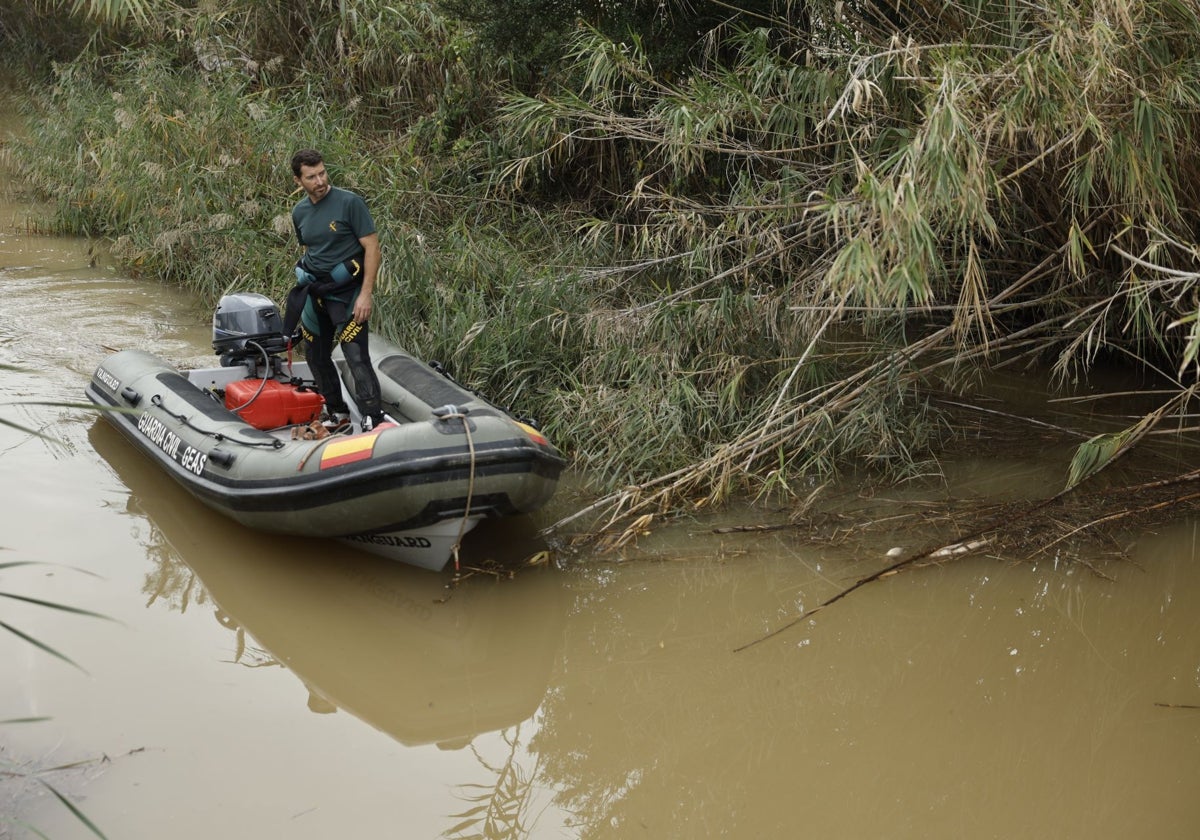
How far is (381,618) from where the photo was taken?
167 inches

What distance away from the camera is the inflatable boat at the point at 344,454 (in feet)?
13.7

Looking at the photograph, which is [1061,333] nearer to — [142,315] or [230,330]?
[230,330]

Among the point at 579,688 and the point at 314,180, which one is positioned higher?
the point at 314,180

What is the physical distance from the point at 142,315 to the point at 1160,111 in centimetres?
565

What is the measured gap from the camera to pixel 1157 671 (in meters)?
3.91

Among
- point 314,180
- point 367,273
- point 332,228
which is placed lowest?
point 367,273

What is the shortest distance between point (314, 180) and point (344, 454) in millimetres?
1141

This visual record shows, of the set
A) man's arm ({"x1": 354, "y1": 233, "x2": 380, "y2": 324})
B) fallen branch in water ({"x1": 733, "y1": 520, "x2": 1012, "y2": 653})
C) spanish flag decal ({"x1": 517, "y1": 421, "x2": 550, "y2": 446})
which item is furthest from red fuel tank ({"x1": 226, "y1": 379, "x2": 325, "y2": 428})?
fallen branch in water ({"x1": 733, "y1": 520, "x2": 1012, "y2": 653})

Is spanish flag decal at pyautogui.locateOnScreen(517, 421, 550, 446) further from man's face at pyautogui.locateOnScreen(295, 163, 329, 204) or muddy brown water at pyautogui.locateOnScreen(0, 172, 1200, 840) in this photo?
man's face at pyautogui.locateOnScreen(295, 163, 329, 204)

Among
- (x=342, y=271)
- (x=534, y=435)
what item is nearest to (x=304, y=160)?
(x=342, y=271)

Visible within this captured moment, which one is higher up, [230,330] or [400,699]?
[230,330]

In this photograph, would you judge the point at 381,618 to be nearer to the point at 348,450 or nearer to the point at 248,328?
the point at 348,450

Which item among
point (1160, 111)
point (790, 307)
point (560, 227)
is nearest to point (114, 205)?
point (560, 227)

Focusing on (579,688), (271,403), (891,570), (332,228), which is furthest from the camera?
(271,403)
